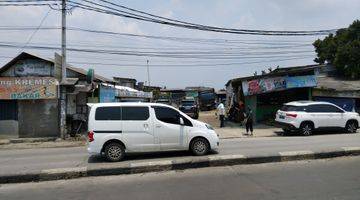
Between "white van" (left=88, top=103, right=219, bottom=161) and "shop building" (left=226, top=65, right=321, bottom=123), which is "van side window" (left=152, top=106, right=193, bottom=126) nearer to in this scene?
"white van" (left=88, top=103, right=219, bottom=161)

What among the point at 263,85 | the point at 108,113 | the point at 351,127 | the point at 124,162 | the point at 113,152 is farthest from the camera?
the point at 263,85

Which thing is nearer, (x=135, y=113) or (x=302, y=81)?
(x=135, y=113)

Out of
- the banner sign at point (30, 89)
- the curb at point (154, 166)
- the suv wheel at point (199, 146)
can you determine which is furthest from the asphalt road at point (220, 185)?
the banner sign at point (30, 89)

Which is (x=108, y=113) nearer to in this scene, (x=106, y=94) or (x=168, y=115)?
(x=168, y=115)

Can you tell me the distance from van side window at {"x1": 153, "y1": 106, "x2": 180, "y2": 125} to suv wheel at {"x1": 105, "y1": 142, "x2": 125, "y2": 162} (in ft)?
5.36

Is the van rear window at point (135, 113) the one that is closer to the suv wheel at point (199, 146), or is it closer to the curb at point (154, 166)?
the suv wheel at point (199, 146)

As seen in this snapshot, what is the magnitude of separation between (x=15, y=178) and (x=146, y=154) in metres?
5.20

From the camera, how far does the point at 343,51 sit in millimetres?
41469

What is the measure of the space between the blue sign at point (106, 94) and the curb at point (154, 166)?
17.6m

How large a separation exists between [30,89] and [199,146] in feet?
45.7

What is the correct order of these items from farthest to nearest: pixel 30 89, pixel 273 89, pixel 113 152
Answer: pixel 273 89, pixel 30 89, pixel 113 152

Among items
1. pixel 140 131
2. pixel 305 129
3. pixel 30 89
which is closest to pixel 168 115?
pixel 140 131

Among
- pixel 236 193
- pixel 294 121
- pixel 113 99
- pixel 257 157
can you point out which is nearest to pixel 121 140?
pixel 257 157

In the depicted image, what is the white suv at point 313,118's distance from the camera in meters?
24.8
